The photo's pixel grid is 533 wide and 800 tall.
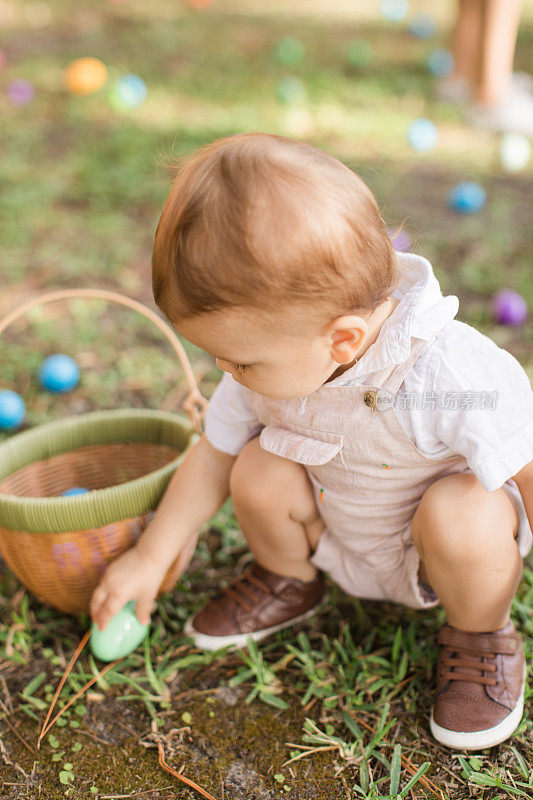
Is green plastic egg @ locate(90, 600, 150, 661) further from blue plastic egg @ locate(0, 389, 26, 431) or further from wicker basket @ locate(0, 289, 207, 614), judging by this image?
blue plastic egg @ locate(0, 389, 26, 431)

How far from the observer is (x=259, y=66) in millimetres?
4883

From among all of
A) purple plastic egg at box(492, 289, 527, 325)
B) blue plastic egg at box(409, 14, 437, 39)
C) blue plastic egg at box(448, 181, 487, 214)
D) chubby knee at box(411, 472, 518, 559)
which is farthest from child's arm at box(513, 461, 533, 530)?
blue plastic egg at box(409, 14, 437, 39)

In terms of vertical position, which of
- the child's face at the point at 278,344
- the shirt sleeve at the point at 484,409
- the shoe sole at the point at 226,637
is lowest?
the shoe sole at the point at 226,637

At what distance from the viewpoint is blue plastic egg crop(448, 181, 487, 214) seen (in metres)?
3.33

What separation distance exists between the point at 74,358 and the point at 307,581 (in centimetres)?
122

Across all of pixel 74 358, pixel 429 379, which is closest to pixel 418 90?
pixel 74 358

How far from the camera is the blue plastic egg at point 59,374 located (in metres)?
2.34

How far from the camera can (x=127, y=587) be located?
61.4 inches

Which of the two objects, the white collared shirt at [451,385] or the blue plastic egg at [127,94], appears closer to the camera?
the white collared shirt at [451,385]

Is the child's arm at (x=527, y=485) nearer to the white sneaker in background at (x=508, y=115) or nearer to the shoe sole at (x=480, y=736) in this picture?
the shoe sole at (x=480, y=736)

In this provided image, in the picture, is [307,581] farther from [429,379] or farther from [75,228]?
[75,228]

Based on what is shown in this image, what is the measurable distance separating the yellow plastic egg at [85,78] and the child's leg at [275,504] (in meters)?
3.52

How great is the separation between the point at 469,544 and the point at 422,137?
3009 millimetres

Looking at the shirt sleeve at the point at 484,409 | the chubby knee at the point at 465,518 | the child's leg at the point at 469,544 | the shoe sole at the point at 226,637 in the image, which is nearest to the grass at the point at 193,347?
the shoe sole at the point at 226,637
